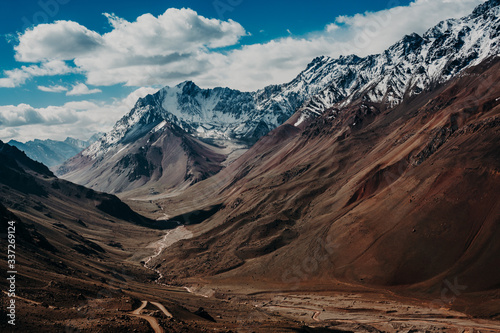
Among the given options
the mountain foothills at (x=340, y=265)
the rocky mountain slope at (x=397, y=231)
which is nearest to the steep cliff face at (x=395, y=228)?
the rocky mountain slope at (x=397, y=231)

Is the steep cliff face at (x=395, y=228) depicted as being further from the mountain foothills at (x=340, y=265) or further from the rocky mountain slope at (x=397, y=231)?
the mountain foothills at (x=340, y=265)

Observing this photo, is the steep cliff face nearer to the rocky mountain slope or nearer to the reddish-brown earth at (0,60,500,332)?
the rocky mountain slope

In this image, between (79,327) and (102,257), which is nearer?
(79,327)

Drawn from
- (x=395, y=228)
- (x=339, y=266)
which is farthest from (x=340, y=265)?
(x=395, y=228)

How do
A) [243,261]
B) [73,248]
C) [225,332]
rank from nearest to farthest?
[225,332]
[243,261]
[73,248]

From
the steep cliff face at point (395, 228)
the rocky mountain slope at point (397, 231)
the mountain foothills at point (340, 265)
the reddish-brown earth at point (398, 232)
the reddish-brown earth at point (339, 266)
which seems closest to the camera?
the reddish-brown earth at point (339, 266)

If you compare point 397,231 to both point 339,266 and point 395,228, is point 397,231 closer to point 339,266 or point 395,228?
point 395,228

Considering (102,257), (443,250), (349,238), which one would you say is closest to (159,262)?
(102,257)

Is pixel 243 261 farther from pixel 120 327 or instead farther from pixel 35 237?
pixel 120 327

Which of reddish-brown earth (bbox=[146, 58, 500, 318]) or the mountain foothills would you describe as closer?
the mountain foothills

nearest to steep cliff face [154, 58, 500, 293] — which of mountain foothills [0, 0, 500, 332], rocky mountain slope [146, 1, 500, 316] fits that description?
rocky mountain slope [146, 1, 500, 316]

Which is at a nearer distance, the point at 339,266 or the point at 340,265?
the point at 339,266
